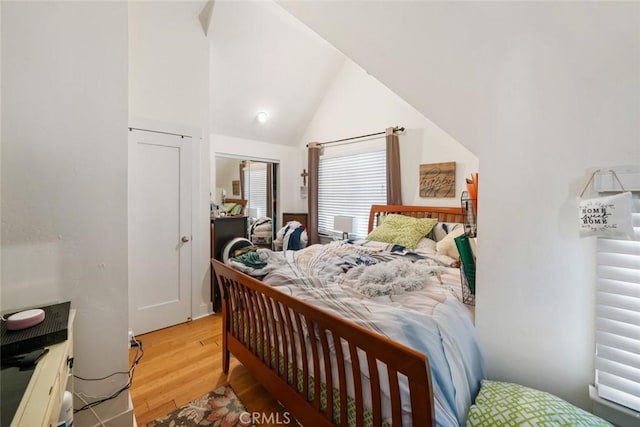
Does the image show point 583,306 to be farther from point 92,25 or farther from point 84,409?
point 92,25

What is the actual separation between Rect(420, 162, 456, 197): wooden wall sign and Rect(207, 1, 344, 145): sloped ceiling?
2246 mm

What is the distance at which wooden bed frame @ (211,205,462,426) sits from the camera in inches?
34.1

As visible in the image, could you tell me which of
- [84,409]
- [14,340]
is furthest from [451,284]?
[84,409]

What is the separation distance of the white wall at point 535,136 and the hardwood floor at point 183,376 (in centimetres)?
141

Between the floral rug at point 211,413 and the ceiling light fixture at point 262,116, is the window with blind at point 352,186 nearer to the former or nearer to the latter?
the ceiling light fixture at point 262,116

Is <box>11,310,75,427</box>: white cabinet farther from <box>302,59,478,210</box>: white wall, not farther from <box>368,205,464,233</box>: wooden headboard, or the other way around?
<box>302,59,478,210</box>: white wall

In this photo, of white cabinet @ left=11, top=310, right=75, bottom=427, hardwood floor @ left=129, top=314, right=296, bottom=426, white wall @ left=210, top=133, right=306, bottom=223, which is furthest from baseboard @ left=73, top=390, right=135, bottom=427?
white wall @ left=210, top=133, right=306, bottom=223

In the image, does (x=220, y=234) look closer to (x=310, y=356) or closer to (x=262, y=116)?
(x=262, y=116)

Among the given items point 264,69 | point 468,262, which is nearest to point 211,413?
point 468,262

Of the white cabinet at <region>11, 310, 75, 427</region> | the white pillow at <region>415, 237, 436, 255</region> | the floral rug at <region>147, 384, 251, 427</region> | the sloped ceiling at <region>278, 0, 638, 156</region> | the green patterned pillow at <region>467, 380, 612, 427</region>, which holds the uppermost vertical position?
the sloped ceiling at <region>278, 0, 638, 156</region>

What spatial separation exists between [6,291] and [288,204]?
388cm

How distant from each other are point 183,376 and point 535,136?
257 cm

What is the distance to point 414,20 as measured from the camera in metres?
1.28

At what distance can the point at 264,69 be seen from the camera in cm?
368
